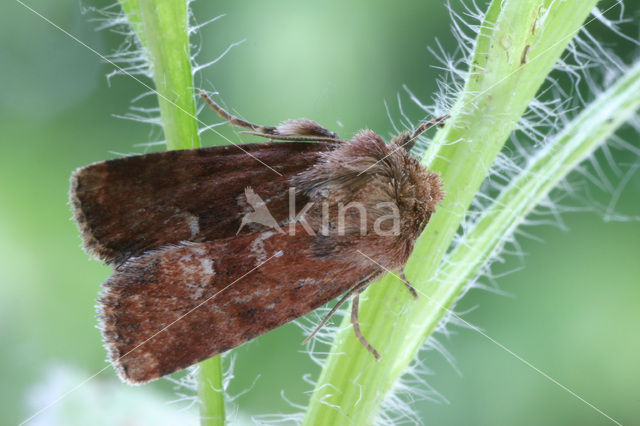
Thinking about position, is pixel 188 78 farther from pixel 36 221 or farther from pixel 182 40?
pixel 36 221

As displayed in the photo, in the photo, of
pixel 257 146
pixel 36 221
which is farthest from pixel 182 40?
pixel 36 221

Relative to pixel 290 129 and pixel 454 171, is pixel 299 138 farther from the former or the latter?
pixel 454 171

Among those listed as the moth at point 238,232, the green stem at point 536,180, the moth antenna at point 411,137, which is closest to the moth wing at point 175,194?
the moth at point 238,232

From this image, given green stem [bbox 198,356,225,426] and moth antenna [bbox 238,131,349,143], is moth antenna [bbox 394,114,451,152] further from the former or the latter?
green stem [bbox 198,356,225,426]

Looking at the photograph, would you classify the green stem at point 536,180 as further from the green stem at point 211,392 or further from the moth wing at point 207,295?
the green stem at point 211,392

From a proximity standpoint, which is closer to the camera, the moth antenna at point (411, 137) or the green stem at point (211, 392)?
the green stem at point (211, 392)

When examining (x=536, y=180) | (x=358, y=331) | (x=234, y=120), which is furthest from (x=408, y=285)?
(x=234, y=120)

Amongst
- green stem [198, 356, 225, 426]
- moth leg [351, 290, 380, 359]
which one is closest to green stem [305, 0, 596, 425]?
moth leg [351, 290, 380, 359]
